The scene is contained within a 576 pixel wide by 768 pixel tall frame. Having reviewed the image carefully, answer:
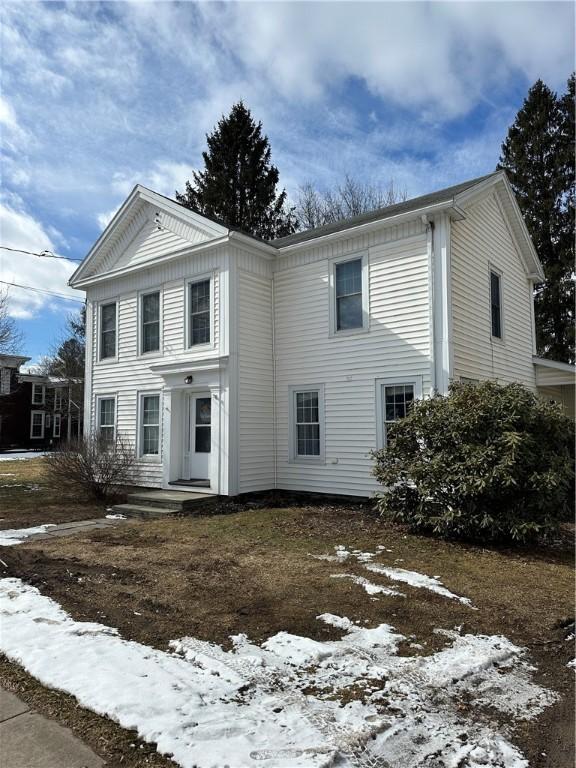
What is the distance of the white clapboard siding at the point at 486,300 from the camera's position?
34.4 ft

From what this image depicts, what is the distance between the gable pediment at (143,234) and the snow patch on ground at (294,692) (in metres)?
9.65

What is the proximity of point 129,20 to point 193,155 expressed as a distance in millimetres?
25504

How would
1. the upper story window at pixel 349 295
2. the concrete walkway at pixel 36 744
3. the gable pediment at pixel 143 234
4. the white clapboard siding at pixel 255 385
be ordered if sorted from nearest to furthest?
the concrete walkway at pixel 36 744 < the upper story window at pixel 349 295 < the white clapboard siding at pixel 255 385 < the gable pediment at pixel 143 234

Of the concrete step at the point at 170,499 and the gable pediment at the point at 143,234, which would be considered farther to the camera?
the gable pediment at the point at 143,234

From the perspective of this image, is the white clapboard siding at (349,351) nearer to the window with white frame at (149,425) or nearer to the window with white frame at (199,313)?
the window with white frame at (199,313)

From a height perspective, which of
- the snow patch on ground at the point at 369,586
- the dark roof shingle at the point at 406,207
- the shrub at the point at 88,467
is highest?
the dark roof shingle at the point at 406,207

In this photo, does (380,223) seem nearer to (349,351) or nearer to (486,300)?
(349,351)

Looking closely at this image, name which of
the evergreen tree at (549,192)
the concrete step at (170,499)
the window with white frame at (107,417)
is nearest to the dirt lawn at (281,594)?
the concrete step at (170,499)

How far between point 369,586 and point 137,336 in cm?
1024

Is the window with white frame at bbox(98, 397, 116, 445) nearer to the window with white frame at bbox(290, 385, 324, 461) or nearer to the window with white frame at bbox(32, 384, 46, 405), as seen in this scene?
the window with white frame at bbox(290, 385, 324, 461)

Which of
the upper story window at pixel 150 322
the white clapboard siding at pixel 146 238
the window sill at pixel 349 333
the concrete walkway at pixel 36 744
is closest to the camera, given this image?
the concrete walkway at pixel 36 744

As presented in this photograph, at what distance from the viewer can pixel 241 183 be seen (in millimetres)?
31609

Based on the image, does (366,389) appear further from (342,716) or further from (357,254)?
(342,716)

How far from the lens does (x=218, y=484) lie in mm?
11141
